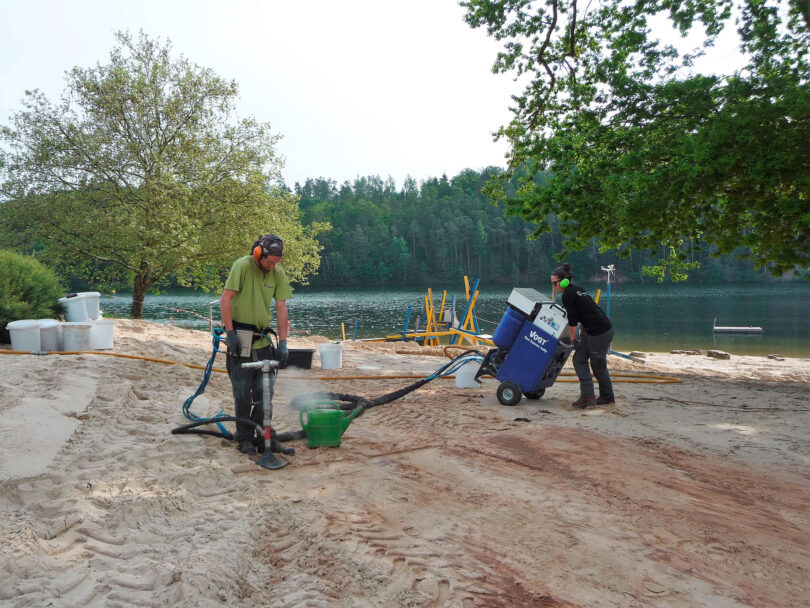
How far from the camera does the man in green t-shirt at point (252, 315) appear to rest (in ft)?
16.1

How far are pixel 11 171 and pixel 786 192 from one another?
69.0ft

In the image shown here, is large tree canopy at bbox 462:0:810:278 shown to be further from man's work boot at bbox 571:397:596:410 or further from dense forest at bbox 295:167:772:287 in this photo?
dense forest at bbox 295:167:772:287

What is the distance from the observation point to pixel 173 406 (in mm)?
6535

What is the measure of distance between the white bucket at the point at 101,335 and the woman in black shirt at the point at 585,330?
736 centimetres

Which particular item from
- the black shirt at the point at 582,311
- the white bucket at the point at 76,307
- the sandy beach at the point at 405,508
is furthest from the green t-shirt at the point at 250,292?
the white bucket at the point at 76,307

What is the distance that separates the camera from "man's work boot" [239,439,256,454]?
4993 mm

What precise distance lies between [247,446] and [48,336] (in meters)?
5.36

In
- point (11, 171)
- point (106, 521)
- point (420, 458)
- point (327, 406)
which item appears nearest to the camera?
point (106, 521)

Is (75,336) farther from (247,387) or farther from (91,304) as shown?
(247,387)

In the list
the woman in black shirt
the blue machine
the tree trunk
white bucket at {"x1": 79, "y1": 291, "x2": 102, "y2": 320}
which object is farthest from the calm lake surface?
the woman in black shirt

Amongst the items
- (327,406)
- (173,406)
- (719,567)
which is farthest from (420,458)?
(173,406)

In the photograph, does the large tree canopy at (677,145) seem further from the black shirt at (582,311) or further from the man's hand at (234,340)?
the man's hand at (234,340)

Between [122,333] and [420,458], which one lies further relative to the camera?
[122,333]

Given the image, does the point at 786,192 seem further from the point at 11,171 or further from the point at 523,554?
the point at 11,171
